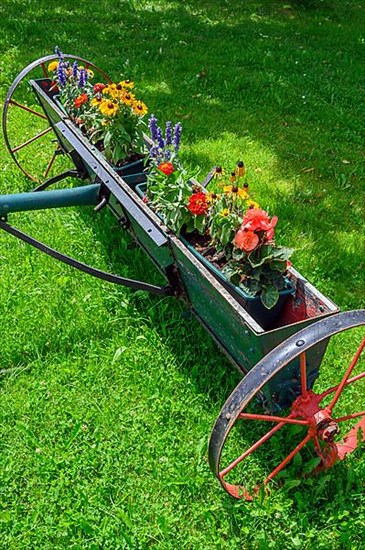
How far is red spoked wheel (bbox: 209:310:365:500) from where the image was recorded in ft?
6.53

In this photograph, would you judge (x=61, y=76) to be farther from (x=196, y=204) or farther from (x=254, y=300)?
(x=254, y=300)

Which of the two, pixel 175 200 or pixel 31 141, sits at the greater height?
pixel 175 200

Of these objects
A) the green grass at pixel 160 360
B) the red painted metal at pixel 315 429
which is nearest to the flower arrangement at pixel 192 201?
the red painted metal at pixel 315 429

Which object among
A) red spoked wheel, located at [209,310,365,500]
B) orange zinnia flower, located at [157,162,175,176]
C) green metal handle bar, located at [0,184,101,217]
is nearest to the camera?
red spoked wheel, located at [209,310,365,500]

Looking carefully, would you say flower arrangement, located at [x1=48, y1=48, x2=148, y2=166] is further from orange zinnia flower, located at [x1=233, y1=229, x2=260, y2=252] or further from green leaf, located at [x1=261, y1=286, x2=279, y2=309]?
A: green leaf, located at [x1=261, y1=286, x2=279, y2=309]

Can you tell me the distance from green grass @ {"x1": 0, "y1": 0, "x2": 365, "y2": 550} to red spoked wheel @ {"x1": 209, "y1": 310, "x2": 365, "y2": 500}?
6cm

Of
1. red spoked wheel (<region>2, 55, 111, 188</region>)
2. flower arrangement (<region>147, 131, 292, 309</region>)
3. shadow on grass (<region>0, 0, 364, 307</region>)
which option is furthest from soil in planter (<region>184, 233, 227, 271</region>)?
red spoked wheel (<region>2, 55, 111, 188</region>)

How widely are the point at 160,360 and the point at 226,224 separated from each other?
944 millimetres

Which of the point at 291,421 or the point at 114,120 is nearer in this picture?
the point at 291,421

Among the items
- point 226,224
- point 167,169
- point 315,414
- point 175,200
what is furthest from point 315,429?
point 167,169

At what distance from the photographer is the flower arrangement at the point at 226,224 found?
92.4 inches

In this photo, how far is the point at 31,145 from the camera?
16.7ft

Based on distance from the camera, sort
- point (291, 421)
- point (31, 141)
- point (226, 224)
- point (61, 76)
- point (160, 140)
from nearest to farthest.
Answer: point (291, 421) → point (226, 224) → point (160, 140) → point (61, 76) → point (31, 141)

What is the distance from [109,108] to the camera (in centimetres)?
327
